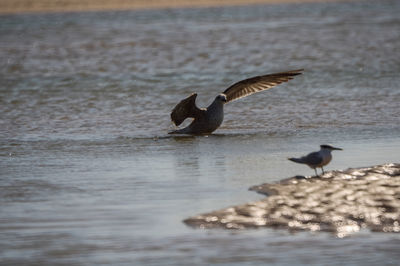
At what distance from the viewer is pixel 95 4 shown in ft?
163

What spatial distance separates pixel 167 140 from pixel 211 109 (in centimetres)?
84

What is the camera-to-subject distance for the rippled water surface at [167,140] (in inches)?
267

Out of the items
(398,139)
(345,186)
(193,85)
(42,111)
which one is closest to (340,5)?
(193,85)

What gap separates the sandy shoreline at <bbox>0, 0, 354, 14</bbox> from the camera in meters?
45.9

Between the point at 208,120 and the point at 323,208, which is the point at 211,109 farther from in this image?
the point at 323,208

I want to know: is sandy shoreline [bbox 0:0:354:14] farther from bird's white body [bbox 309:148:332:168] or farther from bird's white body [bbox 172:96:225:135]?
bird's white body [bbox 309:148:332:168]

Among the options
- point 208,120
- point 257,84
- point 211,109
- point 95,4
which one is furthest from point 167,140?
point 95,4

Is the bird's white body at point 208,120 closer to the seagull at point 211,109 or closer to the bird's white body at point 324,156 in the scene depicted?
the seagull at point 211,109

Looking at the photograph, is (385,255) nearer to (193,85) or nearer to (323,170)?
(323,170)

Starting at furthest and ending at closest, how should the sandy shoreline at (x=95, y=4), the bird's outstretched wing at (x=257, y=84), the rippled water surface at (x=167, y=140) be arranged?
the sandy shoreline at (x=95, y=4), the bird's outstretched wing at (x=257, y=84), the rippled water surface at (x=167, y=140)

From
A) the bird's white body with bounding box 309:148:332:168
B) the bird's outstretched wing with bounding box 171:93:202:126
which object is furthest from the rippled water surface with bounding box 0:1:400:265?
the bird's white body with bounding box 309:148:332:168

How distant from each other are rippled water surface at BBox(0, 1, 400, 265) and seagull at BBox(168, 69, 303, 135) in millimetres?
246

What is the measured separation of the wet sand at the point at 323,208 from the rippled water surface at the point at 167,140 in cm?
21

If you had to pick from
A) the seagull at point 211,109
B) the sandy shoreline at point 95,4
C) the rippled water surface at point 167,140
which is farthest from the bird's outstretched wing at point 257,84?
the sandy shoreline at point 95,4
